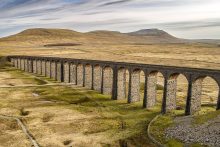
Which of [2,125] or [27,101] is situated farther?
[27,101]

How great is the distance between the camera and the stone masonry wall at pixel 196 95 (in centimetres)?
6213

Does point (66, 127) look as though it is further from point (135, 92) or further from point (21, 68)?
point (21, 68)

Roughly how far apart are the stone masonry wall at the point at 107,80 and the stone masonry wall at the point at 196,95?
3093cm

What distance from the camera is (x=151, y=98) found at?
73875 millimetres

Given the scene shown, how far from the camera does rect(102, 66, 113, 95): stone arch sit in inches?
3495

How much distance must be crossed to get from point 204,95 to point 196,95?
97.5ft

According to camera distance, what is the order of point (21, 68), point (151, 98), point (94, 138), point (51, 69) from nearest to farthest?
point (94, 138), point (151, 98), point (51, 69), point (21, 68)

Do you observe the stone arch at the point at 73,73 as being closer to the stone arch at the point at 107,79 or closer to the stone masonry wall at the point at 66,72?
the stone masonry wall at the point at 66,72

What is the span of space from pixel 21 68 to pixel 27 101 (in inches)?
3151

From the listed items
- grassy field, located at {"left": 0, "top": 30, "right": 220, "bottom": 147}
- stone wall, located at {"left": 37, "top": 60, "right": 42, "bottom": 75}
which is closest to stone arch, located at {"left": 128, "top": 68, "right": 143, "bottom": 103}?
grassy field, located at {"left": 0, "top": 30, "right": 220, "bottom": 147}

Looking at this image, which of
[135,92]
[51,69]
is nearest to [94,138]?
[135,92]

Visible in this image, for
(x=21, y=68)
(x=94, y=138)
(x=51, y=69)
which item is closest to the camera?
(x=94, y=138)

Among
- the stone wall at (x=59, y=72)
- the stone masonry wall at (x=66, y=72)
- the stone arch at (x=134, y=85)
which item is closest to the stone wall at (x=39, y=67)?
the stone wall at (x=59, y=72)

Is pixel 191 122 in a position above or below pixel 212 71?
below
